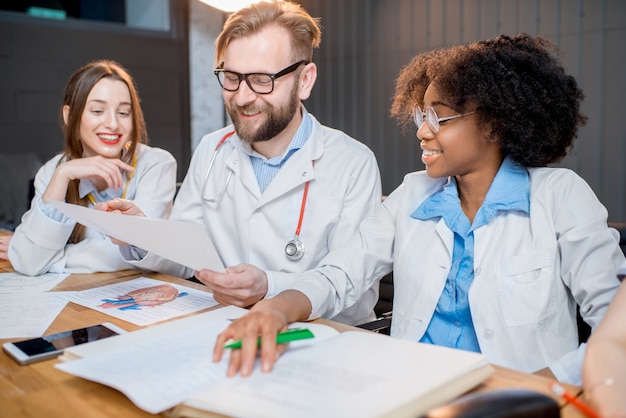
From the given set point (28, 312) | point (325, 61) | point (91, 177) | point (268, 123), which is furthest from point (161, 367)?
point (325, 61)

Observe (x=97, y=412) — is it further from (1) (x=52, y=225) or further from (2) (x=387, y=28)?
(2) (x=387, y=28)

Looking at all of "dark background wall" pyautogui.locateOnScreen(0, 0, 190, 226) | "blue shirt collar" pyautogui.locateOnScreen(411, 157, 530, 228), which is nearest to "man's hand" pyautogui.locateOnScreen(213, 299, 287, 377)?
"blue shirt collar" pyautogui.locateOnScreen(411, 157, 530, 228)

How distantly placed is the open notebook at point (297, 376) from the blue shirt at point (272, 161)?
0.91 metres

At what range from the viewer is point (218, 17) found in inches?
223

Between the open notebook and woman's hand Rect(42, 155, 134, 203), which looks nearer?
the open notebook

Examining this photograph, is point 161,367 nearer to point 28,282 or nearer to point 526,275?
point 526,275

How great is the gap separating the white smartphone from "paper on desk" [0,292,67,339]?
3.5 inches

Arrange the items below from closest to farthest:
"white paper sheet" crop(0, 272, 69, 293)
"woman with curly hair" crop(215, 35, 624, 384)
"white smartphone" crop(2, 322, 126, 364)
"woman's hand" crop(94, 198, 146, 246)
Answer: "white smartphone" crop(2, 322, 126, 364), "woman with curly hair" crop(215, 35, 624, 384), "white paper sheet" crop(0, 272, 69, 293), "woman's hand" crop(94, 198, 146, 246)

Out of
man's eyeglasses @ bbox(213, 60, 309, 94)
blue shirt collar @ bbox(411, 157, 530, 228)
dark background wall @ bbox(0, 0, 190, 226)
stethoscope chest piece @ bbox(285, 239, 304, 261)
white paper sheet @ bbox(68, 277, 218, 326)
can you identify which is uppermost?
dark background wall @ bbox(0, 0, 190, 226)

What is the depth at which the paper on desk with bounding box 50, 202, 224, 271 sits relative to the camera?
1197 millimetres

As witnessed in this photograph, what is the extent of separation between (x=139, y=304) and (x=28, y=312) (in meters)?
0.23

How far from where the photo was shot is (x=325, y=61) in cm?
495

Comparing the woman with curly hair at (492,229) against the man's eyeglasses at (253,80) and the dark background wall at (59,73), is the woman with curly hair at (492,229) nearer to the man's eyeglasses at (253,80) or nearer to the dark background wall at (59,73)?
the man's eyeglasses at (253,80)

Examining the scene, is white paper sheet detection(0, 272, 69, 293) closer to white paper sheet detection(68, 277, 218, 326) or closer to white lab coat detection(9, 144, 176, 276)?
white lab coat detection(9, 144, 176, 276)
